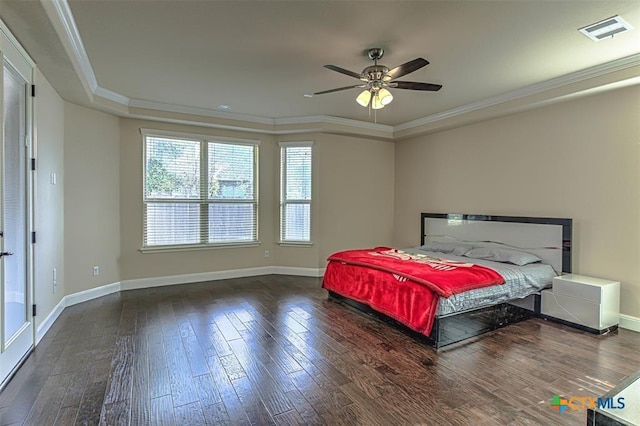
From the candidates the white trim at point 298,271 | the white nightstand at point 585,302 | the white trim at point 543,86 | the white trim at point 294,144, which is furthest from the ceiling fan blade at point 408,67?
the white trim at point 298,271

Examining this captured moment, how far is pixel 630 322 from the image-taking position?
350 centimetres

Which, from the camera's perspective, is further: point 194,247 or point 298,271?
point 298,271

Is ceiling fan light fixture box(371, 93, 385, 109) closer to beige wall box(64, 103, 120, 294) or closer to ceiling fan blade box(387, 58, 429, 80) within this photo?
ceiling fan blade box(387, 58, 429, 80)

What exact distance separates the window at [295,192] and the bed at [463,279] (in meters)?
1.58

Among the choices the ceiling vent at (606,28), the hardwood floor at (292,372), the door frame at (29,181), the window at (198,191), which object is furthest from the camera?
the window at (198,191)

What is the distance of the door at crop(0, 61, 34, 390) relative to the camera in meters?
2.40

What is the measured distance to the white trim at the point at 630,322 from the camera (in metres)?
3.46

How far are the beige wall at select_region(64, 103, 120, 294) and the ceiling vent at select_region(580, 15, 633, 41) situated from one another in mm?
5557

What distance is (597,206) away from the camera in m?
3.74

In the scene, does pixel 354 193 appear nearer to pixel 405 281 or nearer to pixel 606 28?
pixel 405 281

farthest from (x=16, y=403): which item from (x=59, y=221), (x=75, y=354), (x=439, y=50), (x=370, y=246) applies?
(x=370, y=246)

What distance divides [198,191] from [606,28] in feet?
17.4

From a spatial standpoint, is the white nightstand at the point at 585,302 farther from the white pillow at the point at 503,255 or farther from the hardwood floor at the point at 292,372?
the white pillow at the point at 503,255

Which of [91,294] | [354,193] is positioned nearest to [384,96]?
[354,193]
